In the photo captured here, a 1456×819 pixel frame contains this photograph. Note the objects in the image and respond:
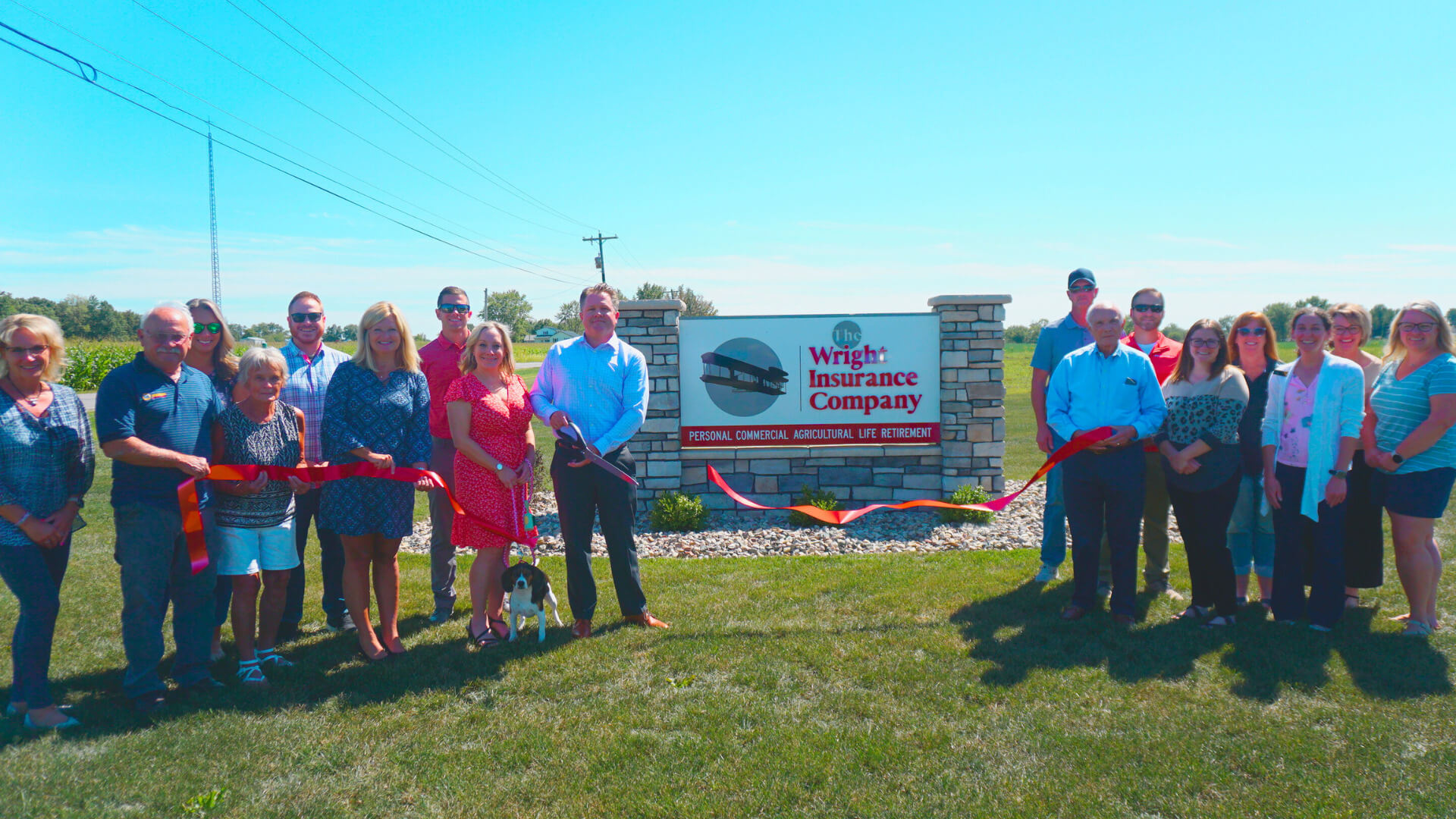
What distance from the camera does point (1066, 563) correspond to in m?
6.26

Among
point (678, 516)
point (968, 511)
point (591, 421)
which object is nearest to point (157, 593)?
point (591, 421)

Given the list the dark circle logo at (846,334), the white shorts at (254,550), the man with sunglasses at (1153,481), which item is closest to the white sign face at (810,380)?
the dark circle logo at (846,334)

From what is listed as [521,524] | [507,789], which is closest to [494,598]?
[521,524]

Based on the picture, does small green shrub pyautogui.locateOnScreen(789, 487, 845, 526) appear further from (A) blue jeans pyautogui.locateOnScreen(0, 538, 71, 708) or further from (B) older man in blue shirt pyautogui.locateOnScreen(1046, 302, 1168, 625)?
(A) blue jeans pyautogui.locateOnScreen(0, 538, 71, 708)

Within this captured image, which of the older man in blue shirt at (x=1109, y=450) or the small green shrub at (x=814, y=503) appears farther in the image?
the small green shrub at (x=814, y=503)

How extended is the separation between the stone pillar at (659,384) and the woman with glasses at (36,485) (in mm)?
5210

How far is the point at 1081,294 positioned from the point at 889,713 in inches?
137

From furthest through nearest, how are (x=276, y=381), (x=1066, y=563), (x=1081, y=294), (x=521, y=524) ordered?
(x=1066, y=563) < (x=1081, y=294) < (x=521, y=524) < (x=276, y=381)

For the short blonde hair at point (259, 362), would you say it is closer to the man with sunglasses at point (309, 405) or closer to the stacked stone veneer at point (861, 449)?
the man with sunglasses at point (309, 405)

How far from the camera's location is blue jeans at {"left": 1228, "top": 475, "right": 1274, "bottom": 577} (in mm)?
5047

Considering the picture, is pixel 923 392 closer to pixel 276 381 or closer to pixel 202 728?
pixel 276 381

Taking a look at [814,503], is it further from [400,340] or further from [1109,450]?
[400,340]

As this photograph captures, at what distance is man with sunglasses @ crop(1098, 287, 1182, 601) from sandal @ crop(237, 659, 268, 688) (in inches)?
191

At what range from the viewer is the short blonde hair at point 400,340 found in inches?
170
